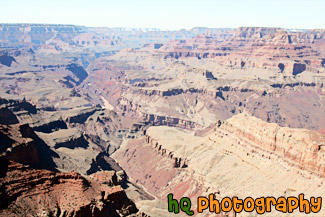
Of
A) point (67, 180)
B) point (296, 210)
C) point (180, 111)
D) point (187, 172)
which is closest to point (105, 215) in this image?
point (67, 180)

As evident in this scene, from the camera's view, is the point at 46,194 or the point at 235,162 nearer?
the point at 46,194

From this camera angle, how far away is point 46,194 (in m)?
47.3

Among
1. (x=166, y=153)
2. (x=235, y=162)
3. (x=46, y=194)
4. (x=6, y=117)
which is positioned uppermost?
(x=46, y=194)

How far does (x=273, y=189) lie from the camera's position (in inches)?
3063

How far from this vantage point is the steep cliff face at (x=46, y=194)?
44.2 metres

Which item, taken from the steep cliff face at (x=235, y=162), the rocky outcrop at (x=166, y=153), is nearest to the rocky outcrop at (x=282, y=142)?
the steep cliff face at (x=235, y=162)

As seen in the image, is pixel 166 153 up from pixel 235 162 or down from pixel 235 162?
down

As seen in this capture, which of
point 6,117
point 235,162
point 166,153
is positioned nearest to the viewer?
point 235,162

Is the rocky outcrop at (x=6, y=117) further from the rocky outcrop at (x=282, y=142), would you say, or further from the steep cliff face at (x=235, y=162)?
the rocky outcrop at (x=282, y=142)

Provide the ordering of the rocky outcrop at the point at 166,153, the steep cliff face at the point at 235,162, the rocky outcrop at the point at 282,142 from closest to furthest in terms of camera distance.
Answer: the rocky outcrop at the point at 282,142 < the steep cliff face at the point at 235,162 < the rocky outcrop at the point at 166,153

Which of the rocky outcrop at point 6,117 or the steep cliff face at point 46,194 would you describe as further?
the rocky outcrop at point 6,117

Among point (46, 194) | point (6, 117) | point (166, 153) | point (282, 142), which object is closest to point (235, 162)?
point (282, 142)

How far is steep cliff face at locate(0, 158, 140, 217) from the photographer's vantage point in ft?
145

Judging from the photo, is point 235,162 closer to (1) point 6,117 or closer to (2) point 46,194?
(2) point 46,194
